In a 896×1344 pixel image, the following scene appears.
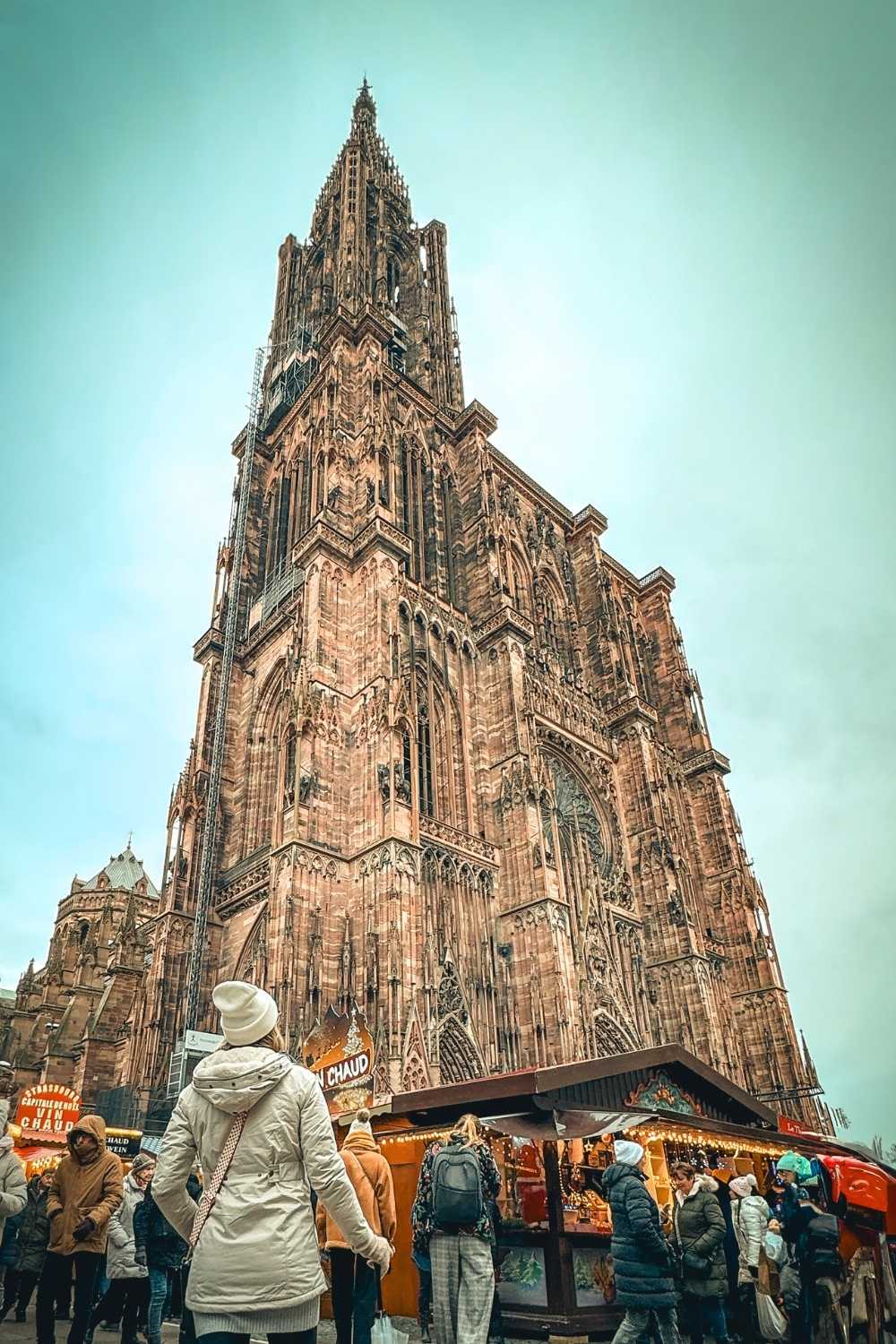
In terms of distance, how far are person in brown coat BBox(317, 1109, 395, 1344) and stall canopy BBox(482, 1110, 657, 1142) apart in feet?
9.53

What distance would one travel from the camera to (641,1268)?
6133 mm

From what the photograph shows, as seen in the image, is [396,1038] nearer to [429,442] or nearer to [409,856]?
[409,856]

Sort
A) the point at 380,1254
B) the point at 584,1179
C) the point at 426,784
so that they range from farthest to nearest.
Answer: the point at 426,784, the point at 584,1179, the point at 380,1254

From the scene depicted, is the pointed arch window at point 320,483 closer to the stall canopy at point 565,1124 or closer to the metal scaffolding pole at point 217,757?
the metal scaffolding pole at point 217,757

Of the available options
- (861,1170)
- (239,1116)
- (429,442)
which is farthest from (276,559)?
(239,1116)

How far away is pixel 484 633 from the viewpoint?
1140 inches

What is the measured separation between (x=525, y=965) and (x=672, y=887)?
8.38m

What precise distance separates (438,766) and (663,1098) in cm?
1478

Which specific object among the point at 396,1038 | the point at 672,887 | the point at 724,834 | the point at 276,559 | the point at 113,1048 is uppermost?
the point at 276,559

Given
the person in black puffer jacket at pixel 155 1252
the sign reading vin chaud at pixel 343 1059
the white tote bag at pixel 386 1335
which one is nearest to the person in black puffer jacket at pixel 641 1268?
the white tote bag at pixel 386 1335

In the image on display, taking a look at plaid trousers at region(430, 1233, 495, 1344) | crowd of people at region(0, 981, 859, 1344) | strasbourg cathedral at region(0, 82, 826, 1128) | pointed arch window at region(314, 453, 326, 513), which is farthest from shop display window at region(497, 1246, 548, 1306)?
pointed arch window at region(314, 453, 326, 513)

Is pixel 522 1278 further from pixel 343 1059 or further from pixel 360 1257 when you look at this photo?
pixel 343 1059

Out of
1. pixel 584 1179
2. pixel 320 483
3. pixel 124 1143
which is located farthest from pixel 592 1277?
pixel 320 483

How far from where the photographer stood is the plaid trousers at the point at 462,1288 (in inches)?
239
